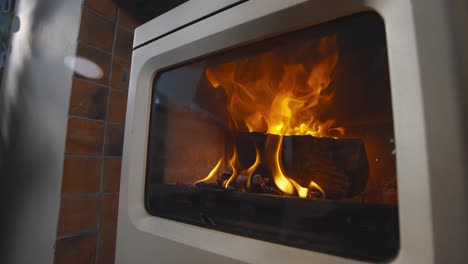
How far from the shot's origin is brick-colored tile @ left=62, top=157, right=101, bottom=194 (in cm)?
63

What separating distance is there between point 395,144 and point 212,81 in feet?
1.02

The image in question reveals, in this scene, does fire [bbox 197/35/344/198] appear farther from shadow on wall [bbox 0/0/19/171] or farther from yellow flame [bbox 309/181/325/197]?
shadow on wall [bbox 0/0/19/171]

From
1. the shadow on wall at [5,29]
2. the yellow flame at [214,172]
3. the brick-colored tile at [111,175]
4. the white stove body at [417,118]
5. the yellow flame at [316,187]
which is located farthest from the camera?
the shadow on wall at [5,29]

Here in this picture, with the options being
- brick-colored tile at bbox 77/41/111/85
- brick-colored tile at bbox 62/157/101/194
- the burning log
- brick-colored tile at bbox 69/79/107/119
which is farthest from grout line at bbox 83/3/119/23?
the burning log

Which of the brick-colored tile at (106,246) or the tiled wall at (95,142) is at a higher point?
Result: the tiled wall at (95,142)

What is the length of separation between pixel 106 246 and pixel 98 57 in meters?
0.55

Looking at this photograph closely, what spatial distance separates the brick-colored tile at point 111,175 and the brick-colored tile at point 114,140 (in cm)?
2

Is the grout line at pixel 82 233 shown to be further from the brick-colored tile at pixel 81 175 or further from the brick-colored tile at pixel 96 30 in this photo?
the brick-colored tile at pixel 96 30

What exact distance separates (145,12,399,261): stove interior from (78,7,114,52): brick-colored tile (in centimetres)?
35

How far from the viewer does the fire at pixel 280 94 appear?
13.6 inches

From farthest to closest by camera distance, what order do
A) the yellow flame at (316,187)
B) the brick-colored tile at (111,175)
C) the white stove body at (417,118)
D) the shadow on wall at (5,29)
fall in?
the shadow on wall at (5,29), the brick-colored tile at (111,175), the yellow flame at (316,187), the white stove body at (417,118)

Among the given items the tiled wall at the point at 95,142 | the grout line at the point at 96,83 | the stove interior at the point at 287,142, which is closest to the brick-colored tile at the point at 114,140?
the tiled wall at the point at 95,142

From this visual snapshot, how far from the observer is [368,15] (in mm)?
290

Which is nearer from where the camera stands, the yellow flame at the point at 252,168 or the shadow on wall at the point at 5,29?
the yellow flame at the point at 252,168
